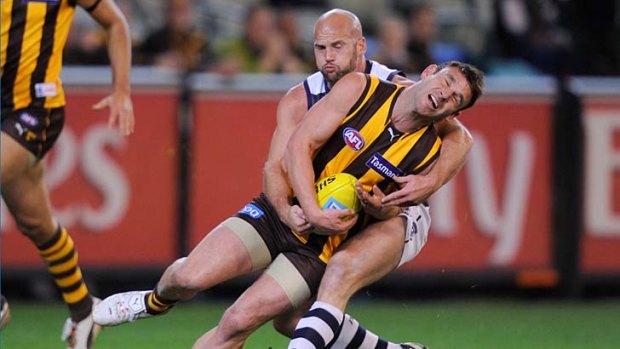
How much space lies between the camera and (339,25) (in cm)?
730

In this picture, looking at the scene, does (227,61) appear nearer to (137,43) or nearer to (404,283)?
(137,43)

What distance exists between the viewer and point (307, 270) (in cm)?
714

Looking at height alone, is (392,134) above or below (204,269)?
above

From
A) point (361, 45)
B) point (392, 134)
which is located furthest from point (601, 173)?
point (392, 134)

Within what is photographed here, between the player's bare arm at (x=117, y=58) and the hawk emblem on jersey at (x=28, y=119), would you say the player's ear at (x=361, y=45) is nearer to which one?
the player's bare arm at (x=117, y=58)

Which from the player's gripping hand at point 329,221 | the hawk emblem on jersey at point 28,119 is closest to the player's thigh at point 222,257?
the player's gripping hand at point 329,221

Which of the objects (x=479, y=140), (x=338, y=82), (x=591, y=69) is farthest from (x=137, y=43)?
(x=338, y=82)

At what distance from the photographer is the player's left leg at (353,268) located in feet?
22.3

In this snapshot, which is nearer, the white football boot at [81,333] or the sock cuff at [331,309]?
the sock cuff at [331,309]

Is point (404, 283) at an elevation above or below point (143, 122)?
below

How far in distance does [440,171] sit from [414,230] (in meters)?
0.38

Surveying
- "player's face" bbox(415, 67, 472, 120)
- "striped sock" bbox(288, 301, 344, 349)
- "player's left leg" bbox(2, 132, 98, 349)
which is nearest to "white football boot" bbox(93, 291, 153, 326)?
"player's left leg" bbox(2, 132, 98, 349)

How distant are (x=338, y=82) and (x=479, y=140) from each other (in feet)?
14.8

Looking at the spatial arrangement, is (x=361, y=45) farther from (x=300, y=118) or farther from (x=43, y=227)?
(x=43, y=227)
